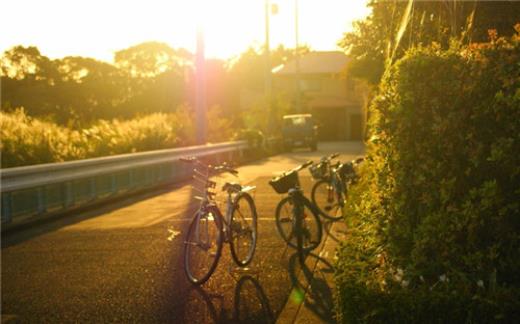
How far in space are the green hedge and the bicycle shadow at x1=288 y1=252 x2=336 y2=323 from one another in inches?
43.3

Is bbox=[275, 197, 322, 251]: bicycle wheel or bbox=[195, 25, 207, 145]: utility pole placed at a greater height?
→ bbox=[195, 25, 207, 145]: utility pole

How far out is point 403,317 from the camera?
4.35 meters

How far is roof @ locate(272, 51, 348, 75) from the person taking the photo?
67.6 m

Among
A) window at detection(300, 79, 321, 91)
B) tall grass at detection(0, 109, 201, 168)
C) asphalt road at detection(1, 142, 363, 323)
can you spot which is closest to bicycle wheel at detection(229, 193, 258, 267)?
asphalt road at detection(1, 142, 363, 323)

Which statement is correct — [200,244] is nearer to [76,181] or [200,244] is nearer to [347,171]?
[347,171]

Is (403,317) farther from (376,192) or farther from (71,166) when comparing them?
(71,166)

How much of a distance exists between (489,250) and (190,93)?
59.8 metres

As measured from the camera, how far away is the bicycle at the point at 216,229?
753 cm

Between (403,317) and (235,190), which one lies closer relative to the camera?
(403,317)

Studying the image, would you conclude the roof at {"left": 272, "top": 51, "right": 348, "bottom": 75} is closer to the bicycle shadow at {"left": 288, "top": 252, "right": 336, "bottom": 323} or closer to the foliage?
the foliage

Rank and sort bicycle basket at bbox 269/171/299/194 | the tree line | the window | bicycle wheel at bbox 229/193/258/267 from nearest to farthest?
bicycle wheel at bbox 229/193/258/267
bicycle basket at bbox 269/171/299/194
the tree line
the window

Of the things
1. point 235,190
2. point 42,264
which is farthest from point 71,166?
point 235,190

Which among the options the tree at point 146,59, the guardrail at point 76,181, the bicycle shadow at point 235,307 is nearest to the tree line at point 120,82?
the tree at point 146,59

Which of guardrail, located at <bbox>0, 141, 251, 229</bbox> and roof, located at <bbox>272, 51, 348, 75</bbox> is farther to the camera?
roof, located at <bbox>272, 51, 348, 75</bbox>
